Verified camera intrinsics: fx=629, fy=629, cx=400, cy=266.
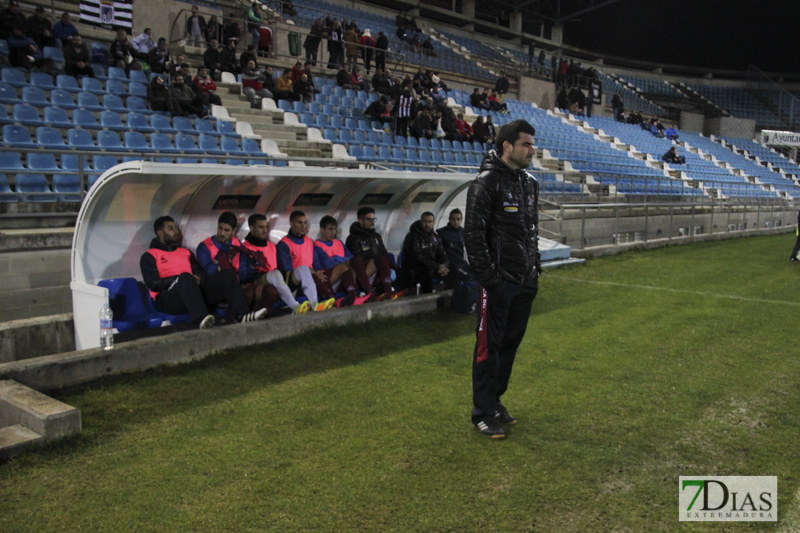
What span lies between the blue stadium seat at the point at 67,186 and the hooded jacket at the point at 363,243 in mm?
3949

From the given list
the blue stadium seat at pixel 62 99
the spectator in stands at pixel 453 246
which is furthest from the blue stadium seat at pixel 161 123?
the spectator in stands at pixel 453 246

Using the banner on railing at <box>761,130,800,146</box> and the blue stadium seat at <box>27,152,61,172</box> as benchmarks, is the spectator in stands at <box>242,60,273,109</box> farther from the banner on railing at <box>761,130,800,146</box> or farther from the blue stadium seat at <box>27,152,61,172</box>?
the banner on railing at <box>761,130,800,146</box>

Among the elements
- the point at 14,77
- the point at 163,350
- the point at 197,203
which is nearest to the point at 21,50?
the point at 14,77

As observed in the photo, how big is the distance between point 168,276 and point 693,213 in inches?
627

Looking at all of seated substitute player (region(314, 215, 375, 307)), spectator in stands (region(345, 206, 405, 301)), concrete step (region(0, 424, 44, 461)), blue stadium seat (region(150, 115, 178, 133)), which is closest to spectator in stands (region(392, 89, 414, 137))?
blue stadium seat (region(150, 115, 178, 133))

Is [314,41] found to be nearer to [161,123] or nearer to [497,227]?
[161,123]

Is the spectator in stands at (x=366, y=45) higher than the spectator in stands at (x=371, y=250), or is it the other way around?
the spectator in stands at (x=366, y=45)

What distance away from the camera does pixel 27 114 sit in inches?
410

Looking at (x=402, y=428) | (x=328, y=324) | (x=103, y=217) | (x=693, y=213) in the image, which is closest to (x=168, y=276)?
(x=103, y=217)

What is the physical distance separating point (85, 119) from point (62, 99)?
0.96m

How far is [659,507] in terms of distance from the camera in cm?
337

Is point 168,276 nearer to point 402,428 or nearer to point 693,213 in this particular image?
point 402,428

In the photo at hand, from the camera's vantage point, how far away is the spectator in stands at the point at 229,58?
52.1ft

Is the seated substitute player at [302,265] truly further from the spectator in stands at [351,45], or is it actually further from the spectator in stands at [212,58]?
the spectator in stands at [351,45]
